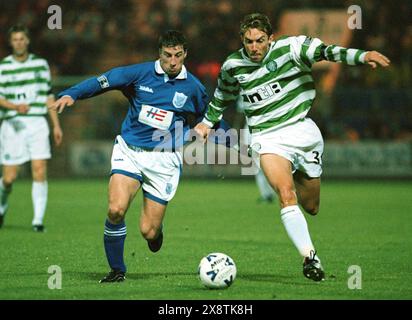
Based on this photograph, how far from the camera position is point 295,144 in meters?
7.80

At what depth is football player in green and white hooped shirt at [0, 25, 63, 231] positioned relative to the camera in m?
11.7

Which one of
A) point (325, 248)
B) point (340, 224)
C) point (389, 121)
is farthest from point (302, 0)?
point (325, 248)

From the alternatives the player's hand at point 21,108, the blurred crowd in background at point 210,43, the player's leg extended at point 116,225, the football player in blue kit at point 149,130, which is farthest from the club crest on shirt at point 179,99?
the blurred crowd in background at point 210,43

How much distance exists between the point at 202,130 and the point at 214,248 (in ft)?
7.80

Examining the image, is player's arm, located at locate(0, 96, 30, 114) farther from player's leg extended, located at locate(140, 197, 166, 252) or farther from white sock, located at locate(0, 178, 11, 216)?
player's leg extended, located at locate(140, 197, 166, 252)

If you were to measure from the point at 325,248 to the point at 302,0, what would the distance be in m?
15.7

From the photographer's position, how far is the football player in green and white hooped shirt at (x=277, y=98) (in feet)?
25.0

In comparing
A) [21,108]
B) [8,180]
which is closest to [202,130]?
[21,108]

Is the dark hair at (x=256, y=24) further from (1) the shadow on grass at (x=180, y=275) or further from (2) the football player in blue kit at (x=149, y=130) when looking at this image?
(1) the shadow on grass at (x=180, y=275)

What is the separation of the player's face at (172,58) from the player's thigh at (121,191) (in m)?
0.99
